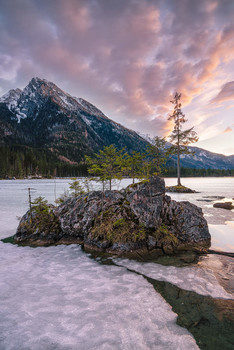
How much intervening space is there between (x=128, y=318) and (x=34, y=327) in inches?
81.5

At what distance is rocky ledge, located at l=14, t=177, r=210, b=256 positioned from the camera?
7.54m

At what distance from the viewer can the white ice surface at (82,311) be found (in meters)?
3.05

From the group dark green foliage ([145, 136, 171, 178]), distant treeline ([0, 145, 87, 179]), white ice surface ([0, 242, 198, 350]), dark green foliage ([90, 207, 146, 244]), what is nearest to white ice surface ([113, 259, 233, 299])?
white ice surface ([0, 242, 198, 350])

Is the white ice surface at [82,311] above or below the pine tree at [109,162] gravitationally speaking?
below

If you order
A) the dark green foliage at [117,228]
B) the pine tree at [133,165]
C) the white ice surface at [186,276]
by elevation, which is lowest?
the white ice surface at [186,276]

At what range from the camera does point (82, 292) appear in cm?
459

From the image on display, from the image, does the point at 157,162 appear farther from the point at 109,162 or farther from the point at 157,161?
the point at 109,162

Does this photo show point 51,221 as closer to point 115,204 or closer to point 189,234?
point 115,204

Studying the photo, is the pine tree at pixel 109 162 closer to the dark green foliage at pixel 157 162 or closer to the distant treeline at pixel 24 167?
the dark green foliage at pixel 157 162

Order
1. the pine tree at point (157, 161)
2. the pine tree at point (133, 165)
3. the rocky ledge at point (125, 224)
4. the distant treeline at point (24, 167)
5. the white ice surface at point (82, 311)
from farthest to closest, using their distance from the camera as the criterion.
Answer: the distant treeline at point (24, 167) < the pine tree at point (157, 161) < the pine tree at point (133, 165) < the rocky ledge at point (125, 224) < the white ice surface at point (82, 311)

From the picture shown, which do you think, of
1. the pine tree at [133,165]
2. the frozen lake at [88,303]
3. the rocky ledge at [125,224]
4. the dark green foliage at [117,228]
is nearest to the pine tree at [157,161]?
the pine tree at [133,165]

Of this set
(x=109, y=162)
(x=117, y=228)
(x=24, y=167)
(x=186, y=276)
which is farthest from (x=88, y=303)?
(x=24, y=167)

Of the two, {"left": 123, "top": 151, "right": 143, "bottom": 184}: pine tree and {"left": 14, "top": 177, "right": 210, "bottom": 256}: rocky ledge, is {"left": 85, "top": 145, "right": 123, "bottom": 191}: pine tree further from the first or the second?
{"left": 14, "top": 177, "right": 210, "bottom": 256}: rocky ledge

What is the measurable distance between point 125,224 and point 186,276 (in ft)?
11.3
